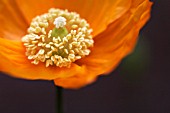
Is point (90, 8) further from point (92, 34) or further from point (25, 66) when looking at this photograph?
point (25, 66)

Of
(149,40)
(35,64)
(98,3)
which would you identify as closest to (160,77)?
(149,40)

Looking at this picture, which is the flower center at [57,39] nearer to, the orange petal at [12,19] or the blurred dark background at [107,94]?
the orange petal at [12,19]

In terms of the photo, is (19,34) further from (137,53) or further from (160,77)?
(160,77)

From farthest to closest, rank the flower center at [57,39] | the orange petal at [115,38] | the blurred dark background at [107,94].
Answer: the blurred dark background at [107,94]
the flower center at [57,39]
the orange petal at [115,38]

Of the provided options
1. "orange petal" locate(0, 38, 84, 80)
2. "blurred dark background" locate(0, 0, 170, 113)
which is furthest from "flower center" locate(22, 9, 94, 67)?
"blurred dark background" locate(0, 0, 170, 113)

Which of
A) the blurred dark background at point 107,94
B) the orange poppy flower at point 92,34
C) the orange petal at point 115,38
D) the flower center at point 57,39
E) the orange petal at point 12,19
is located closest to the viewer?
the orange poppy flower at point 92,34

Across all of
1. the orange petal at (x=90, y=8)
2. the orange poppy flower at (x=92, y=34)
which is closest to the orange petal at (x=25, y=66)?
the orange poppy flower at (x=92, y=34)
